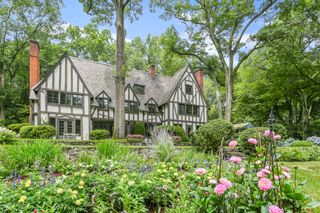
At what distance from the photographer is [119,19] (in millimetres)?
16188

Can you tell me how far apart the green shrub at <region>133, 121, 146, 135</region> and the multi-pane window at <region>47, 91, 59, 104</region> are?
23.2 ft

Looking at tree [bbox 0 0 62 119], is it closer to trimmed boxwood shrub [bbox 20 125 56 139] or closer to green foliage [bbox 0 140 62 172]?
trimmed boxwood shrub [bbox 20 125 56 139]

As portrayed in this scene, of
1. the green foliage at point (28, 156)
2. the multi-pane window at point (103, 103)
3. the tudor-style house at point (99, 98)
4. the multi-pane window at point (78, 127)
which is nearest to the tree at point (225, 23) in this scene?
the tudor-style house at point (99, 98)

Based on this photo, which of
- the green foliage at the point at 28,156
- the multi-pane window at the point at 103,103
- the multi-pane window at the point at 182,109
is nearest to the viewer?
the green foliage at the point at 28,156

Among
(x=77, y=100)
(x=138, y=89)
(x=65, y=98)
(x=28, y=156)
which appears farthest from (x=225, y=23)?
(x=28, y=156)

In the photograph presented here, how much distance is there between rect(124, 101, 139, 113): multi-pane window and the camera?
2150 centimetres

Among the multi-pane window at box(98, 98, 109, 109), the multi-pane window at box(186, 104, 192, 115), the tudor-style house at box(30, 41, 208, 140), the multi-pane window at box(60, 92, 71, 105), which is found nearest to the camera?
the tudor-style house at box(30, 41, 208, 140)

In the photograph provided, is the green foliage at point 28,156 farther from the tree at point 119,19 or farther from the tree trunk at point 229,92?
the tree trunk at point 229,92

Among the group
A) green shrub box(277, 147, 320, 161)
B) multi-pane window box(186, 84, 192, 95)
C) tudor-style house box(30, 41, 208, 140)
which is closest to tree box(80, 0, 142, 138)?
tudor-style house box(30, 41, 208, 140)

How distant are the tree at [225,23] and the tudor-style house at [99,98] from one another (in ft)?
19.9

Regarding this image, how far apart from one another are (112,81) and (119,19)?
794 cm

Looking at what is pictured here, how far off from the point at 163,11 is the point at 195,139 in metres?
12.6

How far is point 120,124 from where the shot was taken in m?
15.6

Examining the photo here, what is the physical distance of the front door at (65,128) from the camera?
725 inches
